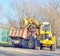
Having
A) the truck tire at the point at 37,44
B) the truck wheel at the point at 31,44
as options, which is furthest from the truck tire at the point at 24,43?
the truck tire at the point at 37,44

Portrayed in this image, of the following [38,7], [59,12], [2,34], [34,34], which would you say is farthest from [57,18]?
[34,34]

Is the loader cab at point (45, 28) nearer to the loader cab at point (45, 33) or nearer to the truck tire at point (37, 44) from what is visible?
the loader cab at point (45, 33)

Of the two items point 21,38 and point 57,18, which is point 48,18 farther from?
point 21,38

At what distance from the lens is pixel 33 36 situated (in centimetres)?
2909

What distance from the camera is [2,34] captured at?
43.1 m

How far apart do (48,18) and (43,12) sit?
88.2 inches

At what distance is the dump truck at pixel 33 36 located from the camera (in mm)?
28203

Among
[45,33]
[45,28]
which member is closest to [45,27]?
[45,28]

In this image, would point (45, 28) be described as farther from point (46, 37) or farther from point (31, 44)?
point (31, 44)

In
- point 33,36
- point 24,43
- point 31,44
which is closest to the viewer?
point 31,44

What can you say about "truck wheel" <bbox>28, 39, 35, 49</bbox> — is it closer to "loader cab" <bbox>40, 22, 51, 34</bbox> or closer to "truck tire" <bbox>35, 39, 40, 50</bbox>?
"truck tire" <bbox>35, 39, 40, 50</bbox>

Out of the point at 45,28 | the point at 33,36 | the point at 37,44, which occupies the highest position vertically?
the point at 45,28

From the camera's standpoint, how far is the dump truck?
1110 inches

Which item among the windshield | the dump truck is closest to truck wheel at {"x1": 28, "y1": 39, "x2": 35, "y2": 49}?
the dump truck
